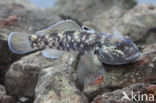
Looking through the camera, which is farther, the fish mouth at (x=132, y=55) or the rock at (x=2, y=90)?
the rock at (x=2, y=90)

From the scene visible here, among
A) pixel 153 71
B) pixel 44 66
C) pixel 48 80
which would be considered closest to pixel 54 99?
pixel 48 80

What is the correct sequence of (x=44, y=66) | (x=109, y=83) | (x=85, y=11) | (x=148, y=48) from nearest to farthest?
(x=109, y=83), (x=148, y=48), (x=44, y=66), (x=85, y=11)

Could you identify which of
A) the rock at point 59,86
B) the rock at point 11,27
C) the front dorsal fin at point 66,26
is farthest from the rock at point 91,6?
the rock at point 59,86

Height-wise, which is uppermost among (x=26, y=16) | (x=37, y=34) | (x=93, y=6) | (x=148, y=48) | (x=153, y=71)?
(x=93, y=6)

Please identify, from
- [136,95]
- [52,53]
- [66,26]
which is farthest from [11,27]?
[136,95]

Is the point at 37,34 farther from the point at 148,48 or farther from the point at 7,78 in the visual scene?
the point at 148,48

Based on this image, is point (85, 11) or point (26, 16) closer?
point (26, 16)

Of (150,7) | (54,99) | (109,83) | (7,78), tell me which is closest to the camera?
(54,99)

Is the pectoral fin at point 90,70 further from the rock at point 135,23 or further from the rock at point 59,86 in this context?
the rock at point 135,23
